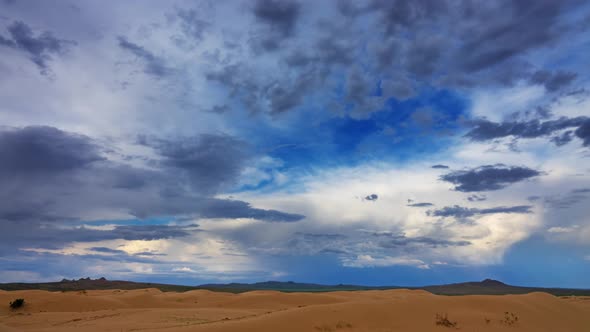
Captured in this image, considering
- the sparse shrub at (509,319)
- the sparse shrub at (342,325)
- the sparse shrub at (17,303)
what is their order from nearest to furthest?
the sparse shrub at (342,325) < the sparse shrub at (509,319) < the sparse shrub at (17,303)

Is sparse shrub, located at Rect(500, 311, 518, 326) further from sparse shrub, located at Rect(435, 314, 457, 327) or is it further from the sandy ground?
sparse shrub, located at Rect(435, 314, 457, 327)

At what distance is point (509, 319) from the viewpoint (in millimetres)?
19312

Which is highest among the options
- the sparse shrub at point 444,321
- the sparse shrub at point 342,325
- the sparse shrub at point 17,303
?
the sparse shrub at point 17,303

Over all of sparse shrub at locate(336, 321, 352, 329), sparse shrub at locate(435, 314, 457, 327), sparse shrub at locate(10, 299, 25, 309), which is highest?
sparse shrub at locate(10, 299, 25, 309)

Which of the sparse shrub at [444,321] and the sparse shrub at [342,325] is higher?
the sparse shrub at [444,321]

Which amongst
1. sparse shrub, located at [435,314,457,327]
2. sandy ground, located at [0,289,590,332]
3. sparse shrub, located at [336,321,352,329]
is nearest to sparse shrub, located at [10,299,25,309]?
sandy ground, located at [0,289,590,332]

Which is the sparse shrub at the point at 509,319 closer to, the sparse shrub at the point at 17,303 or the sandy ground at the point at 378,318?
the sandy ground at the point at 378,318

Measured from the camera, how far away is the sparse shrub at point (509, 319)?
18.7m

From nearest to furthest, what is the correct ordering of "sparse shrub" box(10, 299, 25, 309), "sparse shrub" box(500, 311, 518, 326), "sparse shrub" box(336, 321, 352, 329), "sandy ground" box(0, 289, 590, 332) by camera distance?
1. "sparse shrub" box(336, 321, 352, 329)
2. "sandy ground" box(0, 289, 590, 332)
3. "sparse shrub" box(500, 311, 518, 326)
4. "sparse shrub" box(10, 299, 25, 309)

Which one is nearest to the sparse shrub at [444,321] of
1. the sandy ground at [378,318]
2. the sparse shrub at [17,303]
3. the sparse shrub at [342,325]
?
the sandy ground at [378,318]

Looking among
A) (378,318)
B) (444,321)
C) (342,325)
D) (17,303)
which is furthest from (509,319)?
(17,303)

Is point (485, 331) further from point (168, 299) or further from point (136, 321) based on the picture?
point (168, 299)

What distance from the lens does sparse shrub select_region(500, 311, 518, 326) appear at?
61.5 feet

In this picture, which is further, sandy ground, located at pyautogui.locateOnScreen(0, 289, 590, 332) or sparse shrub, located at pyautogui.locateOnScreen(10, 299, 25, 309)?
sparse shrub, located at pyautogui.locateOnScreen(10, 299, 25, 309)
